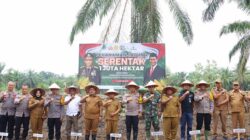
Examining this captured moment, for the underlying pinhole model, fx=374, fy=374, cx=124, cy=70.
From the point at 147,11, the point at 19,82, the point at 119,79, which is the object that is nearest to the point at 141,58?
the point at 119,79

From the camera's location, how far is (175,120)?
9.55 m

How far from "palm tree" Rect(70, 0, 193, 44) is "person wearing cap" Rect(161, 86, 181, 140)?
3.92 meters

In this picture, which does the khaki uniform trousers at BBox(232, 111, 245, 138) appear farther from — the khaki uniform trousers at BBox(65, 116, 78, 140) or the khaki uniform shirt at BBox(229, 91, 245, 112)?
the khaki uniform trousers at BBox(65, 116, 78, 140)

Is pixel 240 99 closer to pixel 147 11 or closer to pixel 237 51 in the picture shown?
pixel 147 11

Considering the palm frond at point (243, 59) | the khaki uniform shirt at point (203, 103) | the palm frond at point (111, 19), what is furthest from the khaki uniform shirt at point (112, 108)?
the palm frond at point (243, 59)

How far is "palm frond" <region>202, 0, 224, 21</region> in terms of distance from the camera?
15.2m

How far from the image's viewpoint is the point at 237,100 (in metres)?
9.98

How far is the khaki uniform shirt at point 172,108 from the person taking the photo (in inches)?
375

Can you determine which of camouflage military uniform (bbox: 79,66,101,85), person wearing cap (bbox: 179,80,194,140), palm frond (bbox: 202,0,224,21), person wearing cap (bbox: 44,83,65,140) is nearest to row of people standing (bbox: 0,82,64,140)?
person wearing cap (bbox: 44,83,65,140)

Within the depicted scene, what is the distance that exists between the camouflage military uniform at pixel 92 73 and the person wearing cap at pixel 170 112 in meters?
3.70

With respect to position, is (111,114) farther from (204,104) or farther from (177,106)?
(204,104)

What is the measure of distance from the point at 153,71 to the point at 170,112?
326 cm

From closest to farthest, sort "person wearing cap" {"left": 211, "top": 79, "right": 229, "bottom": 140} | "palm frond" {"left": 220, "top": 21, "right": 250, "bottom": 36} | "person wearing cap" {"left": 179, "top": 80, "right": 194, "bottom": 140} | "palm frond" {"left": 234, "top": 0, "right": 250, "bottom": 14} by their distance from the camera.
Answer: "person wearing cap" {"left": 179, "top": 80, "right": 194, "bottom": 140}, "person wearing cap" {"left": 211, "top": 79, "right": 229, "bottom": 140}, "palm frond" {"left": 234, "top": 0, "right": 250, "bottom": 14}, "palm frond" {"left": 220, "top": 21, "right": 250, "bottom": 36}

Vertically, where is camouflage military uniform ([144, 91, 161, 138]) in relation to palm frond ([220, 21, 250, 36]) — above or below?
below
